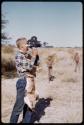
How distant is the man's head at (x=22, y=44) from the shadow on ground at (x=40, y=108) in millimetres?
675

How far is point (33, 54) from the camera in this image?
5.57 m

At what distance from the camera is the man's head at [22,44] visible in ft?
18.2

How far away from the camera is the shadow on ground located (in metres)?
5.63

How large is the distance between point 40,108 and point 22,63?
0.63 metres

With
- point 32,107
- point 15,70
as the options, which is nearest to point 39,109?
point 32,107

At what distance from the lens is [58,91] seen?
557 centimetres

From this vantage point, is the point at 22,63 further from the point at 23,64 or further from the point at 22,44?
the point at 22,44

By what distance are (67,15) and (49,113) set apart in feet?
4.12

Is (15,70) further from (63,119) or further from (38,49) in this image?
(63,119)

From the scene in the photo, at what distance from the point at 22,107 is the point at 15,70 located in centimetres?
47

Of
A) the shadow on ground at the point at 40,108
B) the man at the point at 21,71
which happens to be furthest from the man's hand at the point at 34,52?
the shadow on ground at the point at 40,108

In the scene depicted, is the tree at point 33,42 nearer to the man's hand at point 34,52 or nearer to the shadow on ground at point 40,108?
the man's hand at point 34,52

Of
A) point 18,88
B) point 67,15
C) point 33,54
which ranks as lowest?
point 18,88

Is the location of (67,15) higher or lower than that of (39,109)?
higher
